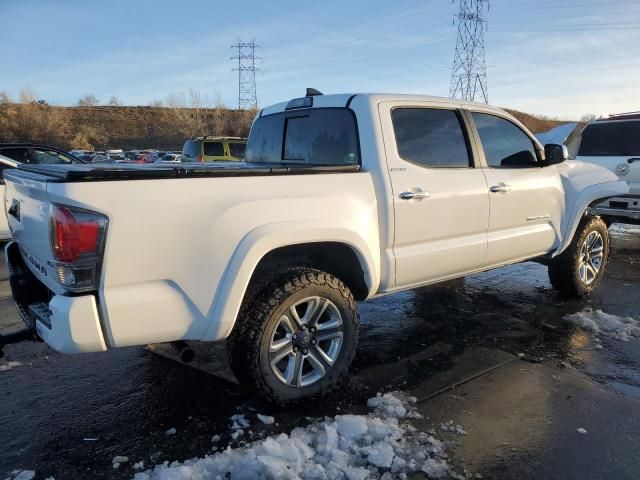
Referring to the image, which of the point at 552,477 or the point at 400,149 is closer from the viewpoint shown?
the point at 552,477

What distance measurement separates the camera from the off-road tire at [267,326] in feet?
9.91

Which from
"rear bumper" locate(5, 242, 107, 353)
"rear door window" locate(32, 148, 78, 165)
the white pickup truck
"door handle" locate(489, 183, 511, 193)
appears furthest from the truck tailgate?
"rear door window" locate(32, 148, 78, 165)

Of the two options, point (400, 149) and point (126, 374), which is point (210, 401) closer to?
point (126, 374)

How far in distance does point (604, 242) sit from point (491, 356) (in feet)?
8.67

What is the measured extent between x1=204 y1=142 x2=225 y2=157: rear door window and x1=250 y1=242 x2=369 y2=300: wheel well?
15444 mm

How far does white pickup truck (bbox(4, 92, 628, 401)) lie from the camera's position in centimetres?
252

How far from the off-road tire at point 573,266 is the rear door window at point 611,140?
11.7 ft

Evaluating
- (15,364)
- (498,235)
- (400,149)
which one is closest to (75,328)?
(15,364)

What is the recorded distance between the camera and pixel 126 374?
149 inches

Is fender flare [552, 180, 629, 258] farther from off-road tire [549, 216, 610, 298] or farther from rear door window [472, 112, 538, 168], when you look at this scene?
rear door window [472, 112, 538, 168]

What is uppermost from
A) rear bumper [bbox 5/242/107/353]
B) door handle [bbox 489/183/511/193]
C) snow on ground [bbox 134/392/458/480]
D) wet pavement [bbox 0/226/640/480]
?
door handle [bbox 489/183/511/193]

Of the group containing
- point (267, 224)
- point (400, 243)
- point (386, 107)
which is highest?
point (386, 107)

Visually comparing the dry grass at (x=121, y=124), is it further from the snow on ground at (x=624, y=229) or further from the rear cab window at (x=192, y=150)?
the snow on ground at (x=624, y=229)

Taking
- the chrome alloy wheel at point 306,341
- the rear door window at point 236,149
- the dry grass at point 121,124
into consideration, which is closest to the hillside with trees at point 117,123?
the dry grass at point 121,124
